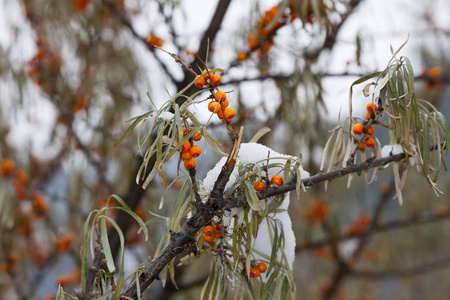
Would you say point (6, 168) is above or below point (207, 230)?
above

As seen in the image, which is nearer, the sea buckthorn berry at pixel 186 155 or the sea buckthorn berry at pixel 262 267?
the sea buckthorn berry at pixel 186 155

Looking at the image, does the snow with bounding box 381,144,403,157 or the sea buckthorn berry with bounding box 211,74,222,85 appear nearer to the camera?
the sea buckthorn berry with bounding box 211,74,222,85

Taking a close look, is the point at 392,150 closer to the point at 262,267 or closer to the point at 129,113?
the point at 262,267

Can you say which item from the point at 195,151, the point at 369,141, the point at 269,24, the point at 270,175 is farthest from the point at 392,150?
the point at 269,24

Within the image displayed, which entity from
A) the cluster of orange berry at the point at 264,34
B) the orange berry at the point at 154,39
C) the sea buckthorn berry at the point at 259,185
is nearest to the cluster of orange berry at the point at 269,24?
the cluster of orange berry at the point at 264,34

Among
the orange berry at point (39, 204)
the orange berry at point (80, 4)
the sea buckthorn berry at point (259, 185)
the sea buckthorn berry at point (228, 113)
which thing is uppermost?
the orange berry at point (80, 4)

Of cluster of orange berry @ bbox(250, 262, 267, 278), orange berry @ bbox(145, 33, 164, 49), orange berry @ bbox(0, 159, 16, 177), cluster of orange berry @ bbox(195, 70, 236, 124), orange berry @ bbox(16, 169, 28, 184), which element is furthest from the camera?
orange berry @ bbox(16, 169, 28, 184)

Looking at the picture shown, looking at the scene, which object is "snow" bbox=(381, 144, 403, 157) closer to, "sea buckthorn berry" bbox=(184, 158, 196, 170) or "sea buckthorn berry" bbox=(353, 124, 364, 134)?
"sea buckthorn berry" bbox=(353, 124, 364, 134)

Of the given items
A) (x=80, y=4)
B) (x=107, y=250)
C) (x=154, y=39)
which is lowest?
(x=107, y=250)

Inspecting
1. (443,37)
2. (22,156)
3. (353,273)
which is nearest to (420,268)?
(353,273)

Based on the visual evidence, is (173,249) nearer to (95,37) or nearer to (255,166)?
(255,166)

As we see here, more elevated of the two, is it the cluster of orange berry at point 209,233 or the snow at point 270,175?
the snow at point 270,175

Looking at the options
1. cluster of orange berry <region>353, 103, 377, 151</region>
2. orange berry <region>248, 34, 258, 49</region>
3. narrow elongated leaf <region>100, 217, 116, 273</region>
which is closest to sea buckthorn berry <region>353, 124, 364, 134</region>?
cluster of orange berry <region>353, 103, 377, 151</region>

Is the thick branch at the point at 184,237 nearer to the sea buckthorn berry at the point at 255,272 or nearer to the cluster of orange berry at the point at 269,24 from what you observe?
the sea buckthorn berry at the point at 255,272
